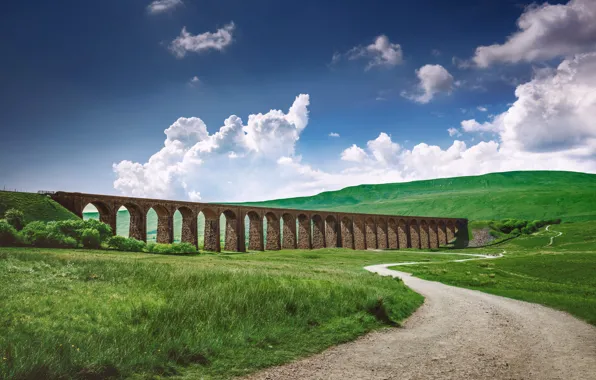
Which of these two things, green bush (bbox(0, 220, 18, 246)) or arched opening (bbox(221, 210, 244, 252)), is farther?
arched opening (bbox(221, 210, 244, 252))

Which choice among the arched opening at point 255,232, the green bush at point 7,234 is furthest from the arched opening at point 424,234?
the green bush at point 7,234

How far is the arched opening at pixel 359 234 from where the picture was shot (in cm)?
8988

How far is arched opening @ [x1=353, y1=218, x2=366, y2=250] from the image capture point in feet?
295

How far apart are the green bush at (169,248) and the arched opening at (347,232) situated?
43189 mm

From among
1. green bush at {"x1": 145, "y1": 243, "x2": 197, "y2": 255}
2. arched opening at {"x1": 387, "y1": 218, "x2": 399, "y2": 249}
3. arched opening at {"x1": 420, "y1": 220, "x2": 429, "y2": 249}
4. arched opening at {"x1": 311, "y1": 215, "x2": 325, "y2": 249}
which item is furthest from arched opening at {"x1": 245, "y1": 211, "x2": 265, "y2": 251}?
arched opening at {"x1": 420, "y1": 220, "x2": 429, "y2": 249}

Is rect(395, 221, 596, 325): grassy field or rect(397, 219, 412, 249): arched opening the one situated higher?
rect(395, 221, 596, 325): grassy field

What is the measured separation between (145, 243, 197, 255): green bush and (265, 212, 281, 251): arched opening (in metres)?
20.2

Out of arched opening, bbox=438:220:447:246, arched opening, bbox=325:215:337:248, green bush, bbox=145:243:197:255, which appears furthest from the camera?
arched opening, bbox=438:220:447:246

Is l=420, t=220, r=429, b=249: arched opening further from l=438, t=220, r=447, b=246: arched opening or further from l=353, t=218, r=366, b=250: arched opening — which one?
l=353, t=218, r=366, b=250: arched opening

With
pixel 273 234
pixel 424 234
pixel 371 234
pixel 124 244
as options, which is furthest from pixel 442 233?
pixel 124 244

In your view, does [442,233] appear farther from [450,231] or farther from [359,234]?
[359,234]

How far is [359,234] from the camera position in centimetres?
9056

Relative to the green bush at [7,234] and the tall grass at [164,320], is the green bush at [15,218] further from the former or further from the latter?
the tall grass at [164,320]

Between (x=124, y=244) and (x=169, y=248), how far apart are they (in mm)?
6741
